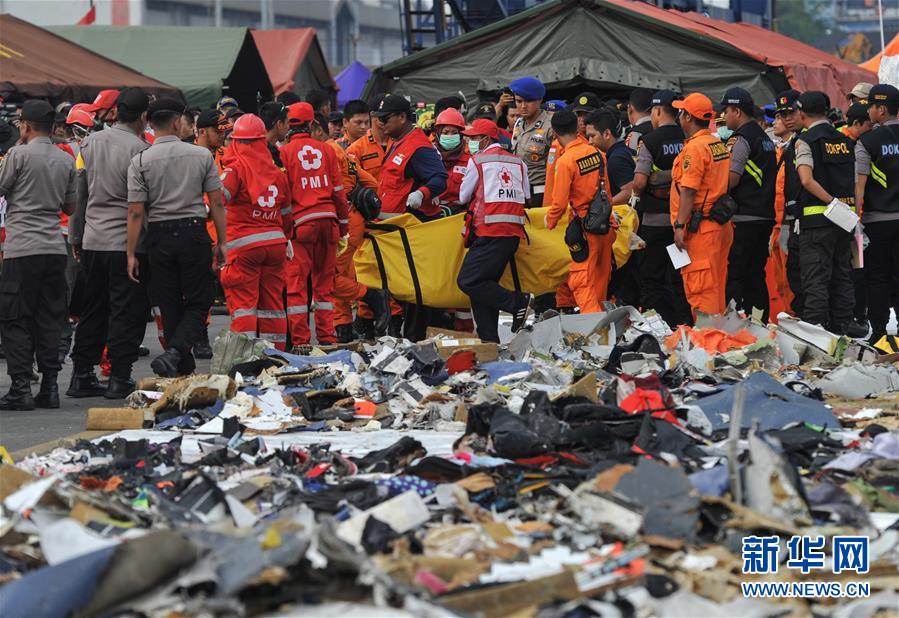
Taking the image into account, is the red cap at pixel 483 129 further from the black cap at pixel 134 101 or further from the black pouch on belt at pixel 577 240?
the black cap at pixel 134 101

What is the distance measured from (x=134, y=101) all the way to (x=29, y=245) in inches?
51.8

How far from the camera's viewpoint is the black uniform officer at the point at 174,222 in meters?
9.63

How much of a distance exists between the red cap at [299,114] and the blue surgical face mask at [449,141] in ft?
4.41

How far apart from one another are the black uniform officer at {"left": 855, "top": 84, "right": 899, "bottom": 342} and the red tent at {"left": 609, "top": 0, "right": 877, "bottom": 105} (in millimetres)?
7233

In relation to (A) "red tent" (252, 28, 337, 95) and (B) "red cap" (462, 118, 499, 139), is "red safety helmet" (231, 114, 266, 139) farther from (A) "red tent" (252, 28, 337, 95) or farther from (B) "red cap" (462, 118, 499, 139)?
(A) "red tent" (252, 28, 337, 95)

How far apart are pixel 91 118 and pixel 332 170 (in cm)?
333

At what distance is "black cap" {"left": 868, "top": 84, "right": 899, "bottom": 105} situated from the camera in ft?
39.5

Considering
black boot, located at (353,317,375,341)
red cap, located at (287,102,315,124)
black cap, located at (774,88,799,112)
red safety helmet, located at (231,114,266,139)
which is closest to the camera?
red safety helmet, located at (231,114,266,139)

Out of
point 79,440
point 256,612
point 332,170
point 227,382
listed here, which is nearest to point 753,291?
point 332,170

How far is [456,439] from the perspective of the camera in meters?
7.26

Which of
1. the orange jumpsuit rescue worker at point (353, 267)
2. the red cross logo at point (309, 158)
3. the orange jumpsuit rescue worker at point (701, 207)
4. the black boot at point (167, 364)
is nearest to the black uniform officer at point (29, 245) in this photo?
the black boot at point (167, 364)

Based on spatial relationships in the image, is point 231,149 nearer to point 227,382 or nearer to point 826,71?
point 227,382

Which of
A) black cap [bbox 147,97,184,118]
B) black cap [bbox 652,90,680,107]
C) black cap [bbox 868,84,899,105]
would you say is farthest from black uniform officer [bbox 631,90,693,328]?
black cap [bbox 147,97,184,118]

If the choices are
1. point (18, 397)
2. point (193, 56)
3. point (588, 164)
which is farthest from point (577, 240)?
point (193, 56)
